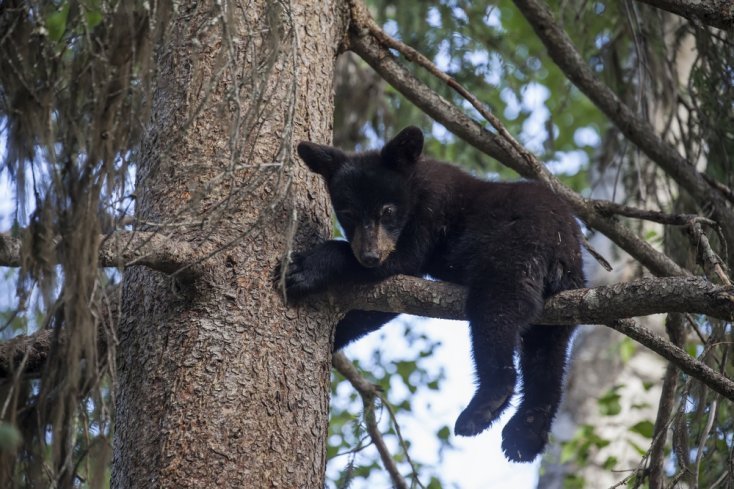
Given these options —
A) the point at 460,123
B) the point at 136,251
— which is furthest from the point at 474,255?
the point at 136,251

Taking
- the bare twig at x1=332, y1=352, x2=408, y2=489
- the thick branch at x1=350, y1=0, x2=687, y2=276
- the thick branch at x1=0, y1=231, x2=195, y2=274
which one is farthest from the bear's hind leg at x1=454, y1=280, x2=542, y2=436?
the thick branch at x1=0, y1=231, x2=195, y2=274

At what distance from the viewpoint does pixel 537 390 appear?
4.69 metres

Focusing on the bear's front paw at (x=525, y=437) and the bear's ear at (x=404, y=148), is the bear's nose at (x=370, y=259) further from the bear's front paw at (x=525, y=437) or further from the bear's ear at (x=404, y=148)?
the bear's front paw at (x=525, y=437)

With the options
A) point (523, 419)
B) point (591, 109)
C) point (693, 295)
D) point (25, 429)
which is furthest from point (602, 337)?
point (25, 429)

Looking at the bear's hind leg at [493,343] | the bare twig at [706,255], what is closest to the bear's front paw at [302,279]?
the bear's hind leg at [493,343]

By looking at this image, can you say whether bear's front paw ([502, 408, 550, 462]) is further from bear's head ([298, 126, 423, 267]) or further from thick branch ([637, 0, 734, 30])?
thick branch ([637, 0, 734, 30])

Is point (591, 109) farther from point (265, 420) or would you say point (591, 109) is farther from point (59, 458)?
point (59, 458)

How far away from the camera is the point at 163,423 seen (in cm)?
312

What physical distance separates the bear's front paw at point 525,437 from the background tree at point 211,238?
62cm

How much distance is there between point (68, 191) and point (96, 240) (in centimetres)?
16

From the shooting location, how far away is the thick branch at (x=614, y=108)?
4738 millimetres

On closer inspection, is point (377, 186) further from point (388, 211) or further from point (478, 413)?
point (478, 413)

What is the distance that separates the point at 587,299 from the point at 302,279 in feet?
4.15

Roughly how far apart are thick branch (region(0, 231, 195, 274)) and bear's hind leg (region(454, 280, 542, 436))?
1529 millimetres
